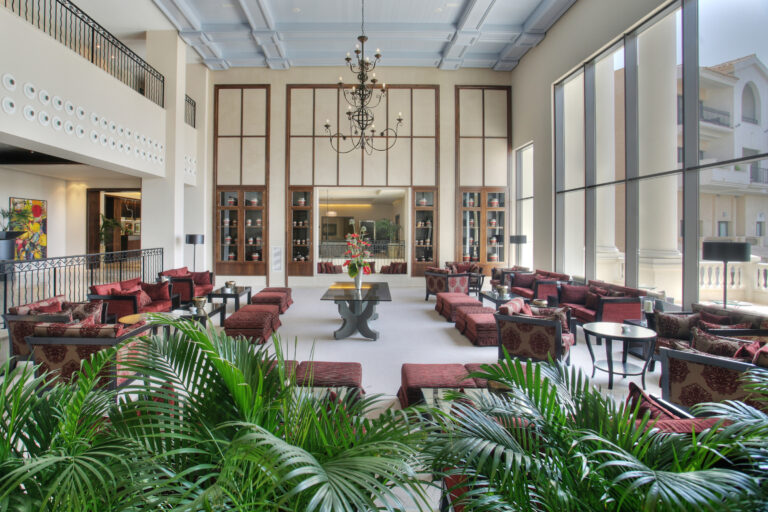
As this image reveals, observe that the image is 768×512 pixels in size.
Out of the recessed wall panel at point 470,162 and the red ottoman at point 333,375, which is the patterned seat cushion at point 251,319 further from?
the recessed wall panel at point 470,162

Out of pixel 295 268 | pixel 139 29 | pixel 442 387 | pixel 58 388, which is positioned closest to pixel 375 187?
pixel 295 268

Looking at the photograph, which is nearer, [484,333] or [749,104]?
[749,104]

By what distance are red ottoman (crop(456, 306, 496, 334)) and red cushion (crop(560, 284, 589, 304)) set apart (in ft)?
5.53

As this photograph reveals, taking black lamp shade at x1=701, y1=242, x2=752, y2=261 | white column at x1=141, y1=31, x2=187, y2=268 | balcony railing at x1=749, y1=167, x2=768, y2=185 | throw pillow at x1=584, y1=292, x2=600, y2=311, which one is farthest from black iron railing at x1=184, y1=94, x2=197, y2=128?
balcony railing at x1=749, y1=167, x2=768, y2=185

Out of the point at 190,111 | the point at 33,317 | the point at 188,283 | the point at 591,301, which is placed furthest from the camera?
the point at 190,111

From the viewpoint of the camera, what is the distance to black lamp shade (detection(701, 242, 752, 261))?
4.34 m

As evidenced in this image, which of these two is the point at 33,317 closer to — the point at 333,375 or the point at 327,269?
Answer: the point at 333,375

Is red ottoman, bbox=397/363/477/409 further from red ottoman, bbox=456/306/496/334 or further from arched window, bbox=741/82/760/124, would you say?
arched window, bbox=741/82/760/124

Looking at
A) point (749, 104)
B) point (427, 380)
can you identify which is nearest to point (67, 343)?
point (427, 380)

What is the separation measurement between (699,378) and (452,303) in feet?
14.4

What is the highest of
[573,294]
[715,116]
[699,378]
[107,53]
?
[107,53]

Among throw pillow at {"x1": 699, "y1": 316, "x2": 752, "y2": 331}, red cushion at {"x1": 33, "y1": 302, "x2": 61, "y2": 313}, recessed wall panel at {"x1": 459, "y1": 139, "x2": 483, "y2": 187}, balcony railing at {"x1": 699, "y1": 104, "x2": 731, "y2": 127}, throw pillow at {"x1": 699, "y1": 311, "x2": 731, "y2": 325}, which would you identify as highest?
recessed wall panel at {"x1": 459, "y1": 139, "x2": 483, "y2": 187}

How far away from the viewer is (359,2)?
8.77 m

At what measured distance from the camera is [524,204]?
11.8 meters
